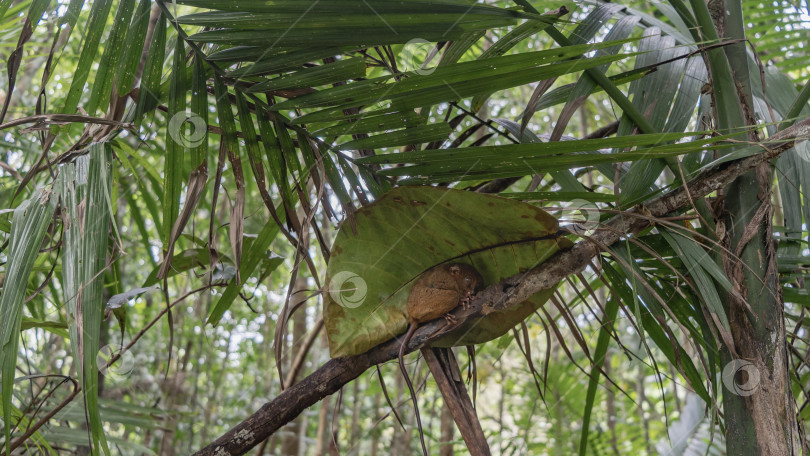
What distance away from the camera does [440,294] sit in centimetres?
61

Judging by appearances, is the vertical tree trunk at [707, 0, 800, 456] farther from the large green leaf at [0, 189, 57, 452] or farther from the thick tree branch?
the large green leaf at [0, 189, 57, 452]

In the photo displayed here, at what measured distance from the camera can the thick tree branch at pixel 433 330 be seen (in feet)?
1.98

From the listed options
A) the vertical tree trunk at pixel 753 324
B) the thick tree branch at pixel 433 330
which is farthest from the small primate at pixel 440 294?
the vertical tree trunk at pixel 753 324

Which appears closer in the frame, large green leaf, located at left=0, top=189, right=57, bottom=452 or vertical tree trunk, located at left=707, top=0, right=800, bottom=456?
large green leaf, located at left=0, top=189, right=57, bottom=452

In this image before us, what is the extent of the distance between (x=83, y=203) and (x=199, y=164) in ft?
0.37

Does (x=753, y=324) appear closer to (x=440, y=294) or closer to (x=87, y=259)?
(x=440, y=294)

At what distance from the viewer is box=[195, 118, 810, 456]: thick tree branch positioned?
0.60m

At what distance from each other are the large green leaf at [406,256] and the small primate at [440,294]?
11 millimetres

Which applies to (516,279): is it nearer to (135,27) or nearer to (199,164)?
(199,164)

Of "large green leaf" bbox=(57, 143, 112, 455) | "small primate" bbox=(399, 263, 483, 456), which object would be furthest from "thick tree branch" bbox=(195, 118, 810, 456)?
"large green leaf" bbox=(57, 143, 112, 455)

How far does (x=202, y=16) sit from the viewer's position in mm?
548

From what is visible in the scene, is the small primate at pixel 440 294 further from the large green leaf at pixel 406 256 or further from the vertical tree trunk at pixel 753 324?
the vertical tree trunk at pixel 753 324

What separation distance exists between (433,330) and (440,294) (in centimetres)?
4

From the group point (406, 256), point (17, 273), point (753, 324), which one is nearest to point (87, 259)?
point (17, 273)
